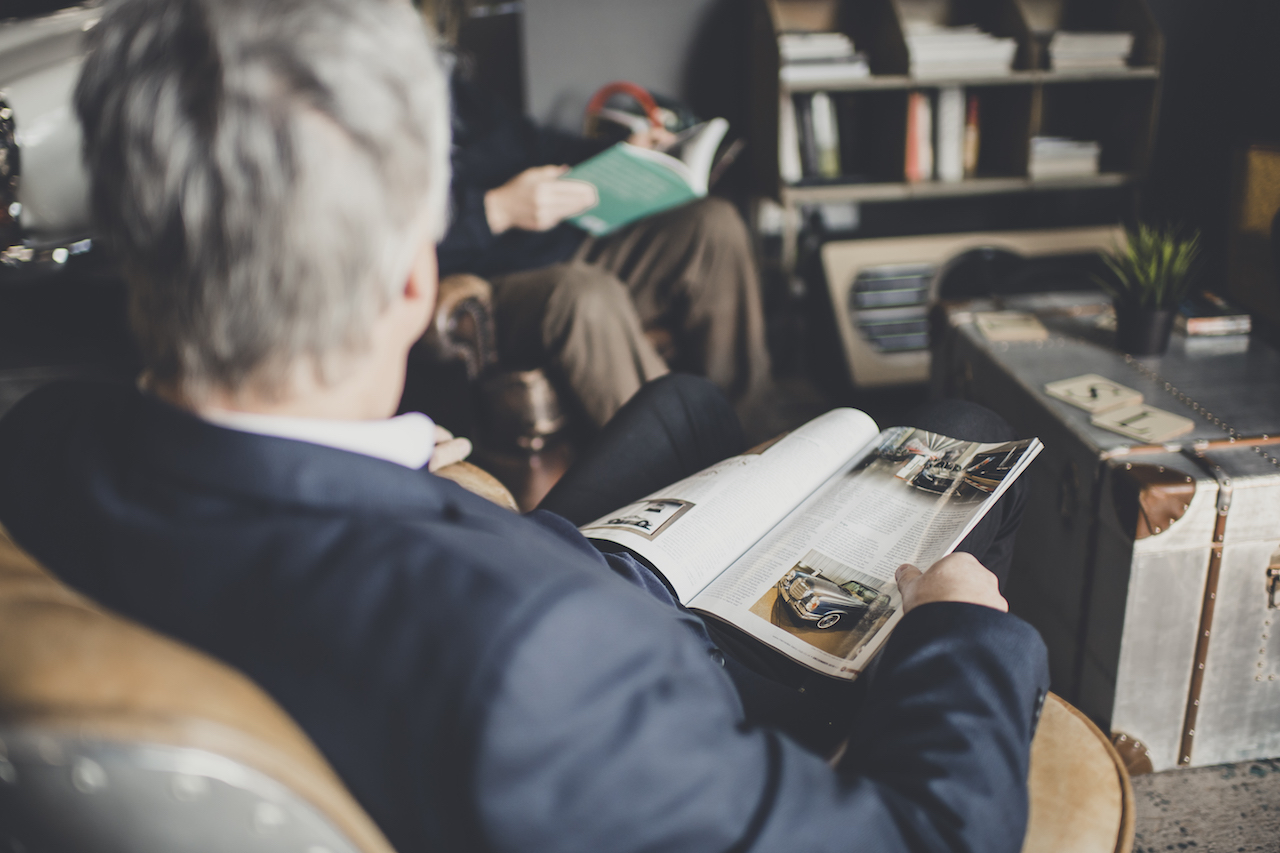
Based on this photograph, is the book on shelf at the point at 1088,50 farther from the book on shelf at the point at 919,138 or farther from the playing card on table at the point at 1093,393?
the playing card on table at the point at 1093,393

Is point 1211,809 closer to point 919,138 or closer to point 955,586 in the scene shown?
point 955,586

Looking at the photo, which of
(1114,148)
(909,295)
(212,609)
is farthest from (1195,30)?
(212,609)

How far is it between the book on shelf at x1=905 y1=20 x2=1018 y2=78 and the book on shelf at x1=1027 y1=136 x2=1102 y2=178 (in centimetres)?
25

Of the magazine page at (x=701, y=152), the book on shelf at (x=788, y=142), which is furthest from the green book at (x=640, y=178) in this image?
the book on shelf at (x=788, y=142)

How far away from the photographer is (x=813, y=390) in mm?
2484

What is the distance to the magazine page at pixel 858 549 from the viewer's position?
0.70m

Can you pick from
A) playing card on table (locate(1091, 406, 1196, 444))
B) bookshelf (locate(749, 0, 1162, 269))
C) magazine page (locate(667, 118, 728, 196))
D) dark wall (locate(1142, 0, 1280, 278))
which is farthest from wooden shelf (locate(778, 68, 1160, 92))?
playing card on table (locate(1091, 406, 1196, 444))

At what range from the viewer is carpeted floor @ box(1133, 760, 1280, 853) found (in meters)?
1.01

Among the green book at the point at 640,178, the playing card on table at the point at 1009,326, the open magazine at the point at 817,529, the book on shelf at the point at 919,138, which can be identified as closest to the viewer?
the open magazine at the point at 817,529

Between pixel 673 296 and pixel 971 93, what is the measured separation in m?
1.28

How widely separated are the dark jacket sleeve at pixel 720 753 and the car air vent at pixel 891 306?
200 cm

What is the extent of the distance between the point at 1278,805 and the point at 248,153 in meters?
1.35

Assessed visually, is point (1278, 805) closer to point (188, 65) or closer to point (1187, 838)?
point (1187, 838)

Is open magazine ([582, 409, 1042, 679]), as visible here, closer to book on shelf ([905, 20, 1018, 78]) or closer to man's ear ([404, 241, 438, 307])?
man's ear ([404, 241, 438, 307])
